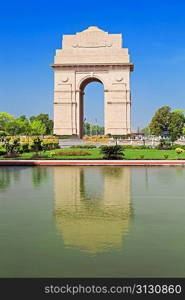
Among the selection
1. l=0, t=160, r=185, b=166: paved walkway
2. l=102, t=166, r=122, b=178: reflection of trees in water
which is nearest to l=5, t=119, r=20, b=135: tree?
l=0, t=160, r=185, b=166: paved walkway

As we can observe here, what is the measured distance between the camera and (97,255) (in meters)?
6.21

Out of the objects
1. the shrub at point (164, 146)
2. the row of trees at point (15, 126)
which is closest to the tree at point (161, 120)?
the row of trees at point (15, 126)

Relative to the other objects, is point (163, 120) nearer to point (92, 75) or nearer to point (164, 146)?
point (92, 75)

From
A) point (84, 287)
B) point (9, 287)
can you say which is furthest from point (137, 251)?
point (9, 287)

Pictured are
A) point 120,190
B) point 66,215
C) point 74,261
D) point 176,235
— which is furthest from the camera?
point 120,190

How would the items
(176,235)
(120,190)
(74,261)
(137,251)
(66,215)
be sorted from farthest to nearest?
(120,190)
(66,215)
(176,235)
(137,251)
(74,261)

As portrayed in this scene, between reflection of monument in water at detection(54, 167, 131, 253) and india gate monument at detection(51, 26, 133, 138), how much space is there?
38.0m

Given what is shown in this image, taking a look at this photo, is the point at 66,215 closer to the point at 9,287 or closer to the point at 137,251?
the point at 137,251

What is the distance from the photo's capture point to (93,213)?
373 inches

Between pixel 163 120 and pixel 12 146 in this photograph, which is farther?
pixel 163 120

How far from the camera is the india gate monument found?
2063 inches

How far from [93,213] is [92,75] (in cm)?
4558

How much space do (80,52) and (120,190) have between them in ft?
139

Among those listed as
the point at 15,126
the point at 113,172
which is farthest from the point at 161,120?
the point at 113,172
